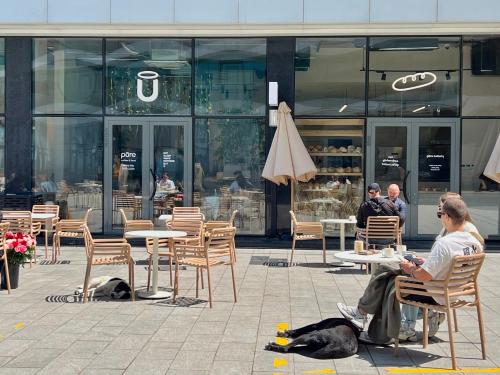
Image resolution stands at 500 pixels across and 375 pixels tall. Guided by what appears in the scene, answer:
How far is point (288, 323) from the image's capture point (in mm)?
7715

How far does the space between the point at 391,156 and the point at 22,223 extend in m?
7.59

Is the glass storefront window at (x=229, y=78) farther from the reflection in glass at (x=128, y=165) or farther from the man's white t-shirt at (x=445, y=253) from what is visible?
the man's white t-shirt at (x=445, y=253)

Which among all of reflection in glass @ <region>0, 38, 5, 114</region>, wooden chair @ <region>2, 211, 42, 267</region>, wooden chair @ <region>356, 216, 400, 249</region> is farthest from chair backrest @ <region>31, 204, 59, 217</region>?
wooden chair @ <region>356, 216, 400, 249</region>

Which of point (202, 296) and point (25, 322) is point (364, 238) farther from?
point (25, 322)

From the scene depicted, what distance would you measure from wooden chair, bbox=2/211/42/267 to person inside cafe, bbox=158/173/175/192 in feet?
10.5

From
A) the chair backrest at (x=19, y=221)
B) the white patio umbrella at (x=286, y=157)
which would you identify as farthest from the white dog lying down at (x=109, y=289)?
the white patio umbrella at (x=286, y=157)

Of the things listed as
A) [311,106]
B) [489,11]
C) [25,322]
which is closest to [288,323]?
[25,322]

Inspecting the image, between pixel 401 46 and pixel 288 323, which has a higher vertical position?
pixel 401 46

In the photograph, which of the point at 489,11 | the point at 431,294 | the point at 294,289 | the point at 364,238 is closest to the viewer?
the point at 431,294

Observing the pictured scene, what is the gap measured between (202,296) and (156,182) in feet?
21.2

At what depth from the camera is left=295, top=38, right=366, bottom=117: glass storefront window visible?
15.2 m

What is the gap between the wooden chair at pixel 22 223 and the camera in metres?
12.1

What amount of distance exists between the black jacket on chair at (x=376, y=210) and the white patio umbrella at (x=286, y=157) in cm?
219

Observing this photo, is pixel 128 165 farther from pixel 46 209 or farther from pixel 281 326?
pixel 281 326
